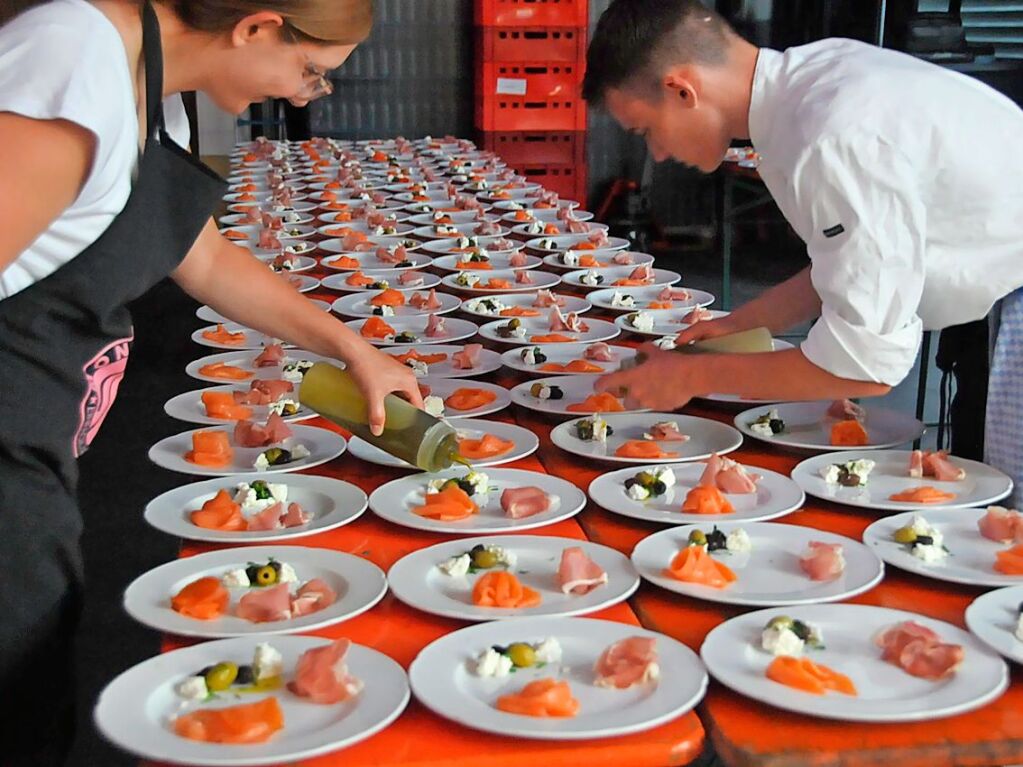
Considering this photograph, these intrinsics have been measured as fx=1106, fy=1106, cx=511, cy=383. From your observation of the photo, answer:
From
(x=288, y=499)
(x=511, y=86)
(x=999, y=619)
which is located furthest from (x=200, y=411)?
(x=511, y=86)

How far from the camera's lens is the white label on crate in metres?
5.96

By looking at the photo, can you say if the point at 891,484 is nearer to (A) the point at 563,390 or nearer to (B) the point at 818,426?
(B) the point at 818,426

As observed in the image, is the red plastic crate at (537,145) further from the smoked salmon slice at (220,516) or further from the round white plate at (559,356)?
the smoked salmon slice at (220,516)

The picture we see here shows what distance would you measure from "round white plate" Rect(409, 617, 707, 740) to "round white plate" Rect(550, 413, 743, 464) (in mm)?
585

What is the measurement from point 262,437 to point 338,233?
1.95 meters

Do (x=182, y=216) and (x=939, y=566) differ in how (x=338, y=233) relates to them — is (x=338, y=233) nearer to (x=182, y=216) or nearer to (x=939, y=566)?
(x=182, y=216)

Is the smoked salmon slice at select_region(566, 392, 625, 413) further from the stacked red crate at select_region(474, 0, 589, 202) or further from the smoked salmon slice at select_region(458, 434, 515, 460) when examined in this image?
the stacked red crate at select_region(474, 0, 589, 202)

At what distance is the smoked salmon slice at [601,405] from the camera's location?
2010 mm

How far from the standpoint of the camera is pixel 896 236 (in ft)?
5.11

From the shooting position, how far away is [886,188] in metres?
1.55

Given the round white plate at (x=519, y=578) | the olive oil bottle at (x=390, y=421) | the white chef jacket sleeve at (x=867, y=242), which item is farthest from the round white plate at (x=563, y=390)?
the round white plate at (x=519, y=578)

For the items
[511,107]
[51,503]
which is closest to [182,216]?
[51,503]

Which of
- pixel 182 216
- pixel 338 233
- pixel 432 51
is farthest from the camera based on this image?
pixel 432 51

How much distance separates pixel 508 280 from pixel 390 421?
1.33m
